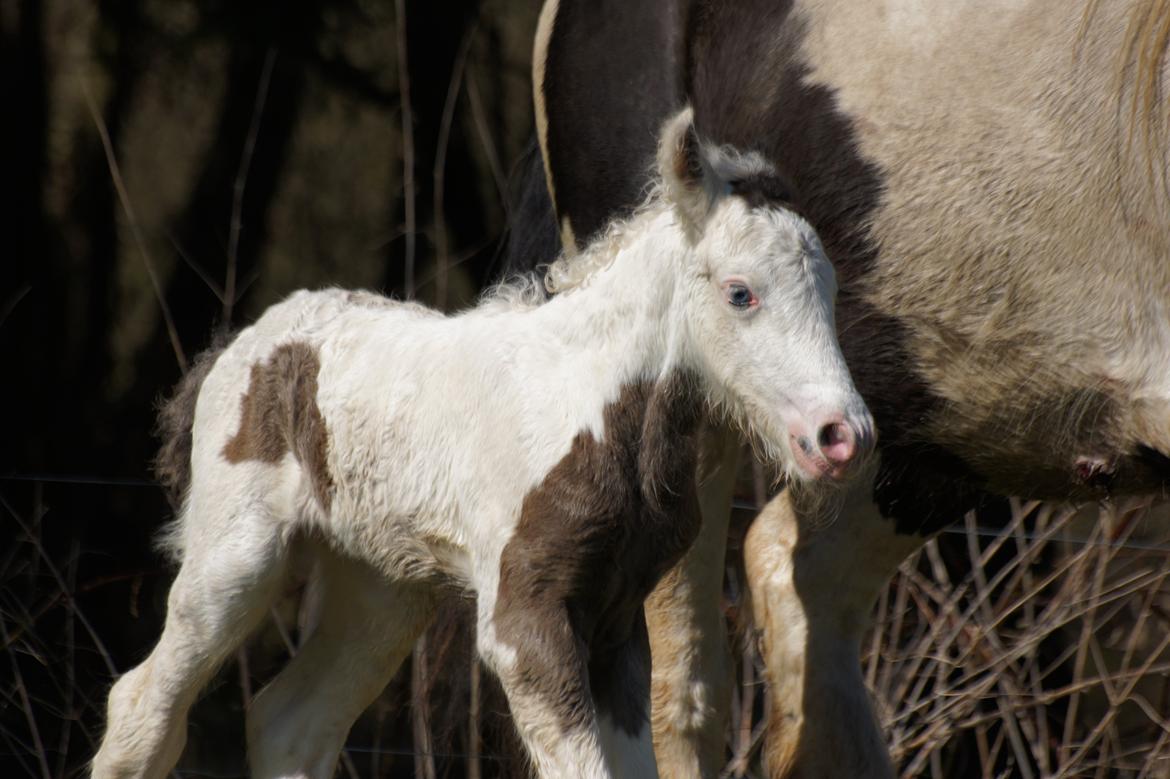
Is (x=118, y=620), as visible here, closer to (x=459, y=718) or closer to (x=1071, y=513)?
(x=459, y=718)

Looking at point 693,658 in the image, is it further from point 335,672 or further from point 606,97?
point 606,97

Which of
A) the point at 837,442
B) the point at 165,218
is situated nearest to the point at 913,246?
the point at 837,442

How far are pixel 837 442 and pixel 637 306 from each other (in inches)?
18.4

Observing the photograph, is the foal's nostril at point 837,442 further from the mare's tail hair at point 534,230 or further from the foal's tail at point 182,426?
the mare's tail hair at point 534,230

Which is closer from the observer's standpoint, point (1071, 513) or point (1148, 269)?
point (1148, 269)

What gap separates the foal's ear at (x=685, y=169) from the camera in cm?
250

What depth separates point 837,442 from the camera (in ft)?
7.66

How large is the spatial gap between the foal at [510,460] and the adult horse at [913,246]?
0.27 m

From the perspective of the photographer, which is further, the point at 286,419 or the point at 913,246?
the point at 913,246

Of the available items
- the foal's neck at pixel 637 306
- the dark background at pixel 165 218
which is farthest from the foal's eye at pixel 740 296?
the dark background at pixel 165 218

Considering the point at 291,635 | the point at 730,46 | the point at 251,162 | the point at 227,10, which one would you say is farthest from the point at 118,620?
the point at 730,46

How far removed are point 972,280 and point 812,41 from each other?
590mm

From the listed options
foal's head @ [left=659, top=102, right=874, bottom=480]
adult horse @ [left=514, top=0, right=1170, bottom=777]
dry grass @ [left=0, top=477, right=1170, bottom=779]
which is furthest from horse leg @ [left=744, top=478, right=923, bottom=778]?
foal's head @ [left=659, top=102, right=874, bottom=480]

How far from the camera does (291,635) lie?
4949mm
